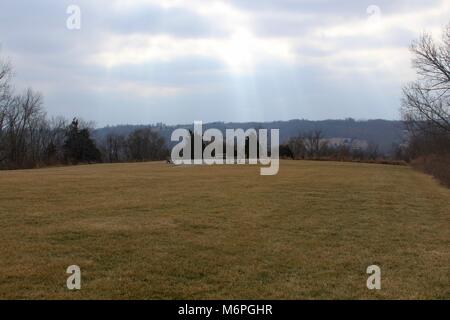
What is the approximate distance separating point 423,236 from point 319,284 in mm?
5313

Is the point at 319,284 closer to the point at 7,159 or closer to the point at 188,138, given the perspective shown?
the point at 188,138

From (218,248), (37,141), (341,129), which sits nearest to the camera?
(218,248)

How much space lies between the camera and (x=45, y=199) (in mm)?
16297

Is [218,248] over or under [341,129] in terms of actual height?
under

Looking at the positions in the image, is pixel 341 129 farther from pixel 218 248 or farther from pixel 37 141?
pixel 218 248

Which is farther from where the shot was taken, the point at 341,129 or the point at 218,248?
the point at 341,129

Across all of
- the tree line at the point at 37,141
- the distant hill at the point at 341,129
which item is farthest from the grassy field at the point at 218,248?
the distant hill at the point at 341,129

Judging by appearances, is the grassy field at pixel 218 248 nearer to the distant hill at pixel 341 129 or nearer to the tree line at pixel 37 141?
the tree line at pixel 37 141

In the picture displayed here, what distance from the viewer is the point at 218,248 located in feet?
29.8

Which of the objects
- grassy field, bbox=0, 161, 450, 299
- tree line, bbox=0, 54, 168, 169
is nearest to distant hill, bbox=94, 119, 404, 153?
tree line, bbox=0, 54, 168, 169

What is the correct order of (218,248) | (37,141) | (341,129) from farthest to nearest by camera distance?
(341,129) < (37,141) < (218,248)

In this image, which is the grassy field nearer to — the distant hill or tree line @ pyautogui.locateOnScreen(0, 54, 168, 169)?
tree line @ pyautogui.locateOnScreen(0, 54, 168, 169)

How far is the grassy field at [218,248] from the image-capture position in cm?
655

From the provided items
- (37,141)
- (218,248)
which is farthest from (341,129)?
(218,248)
